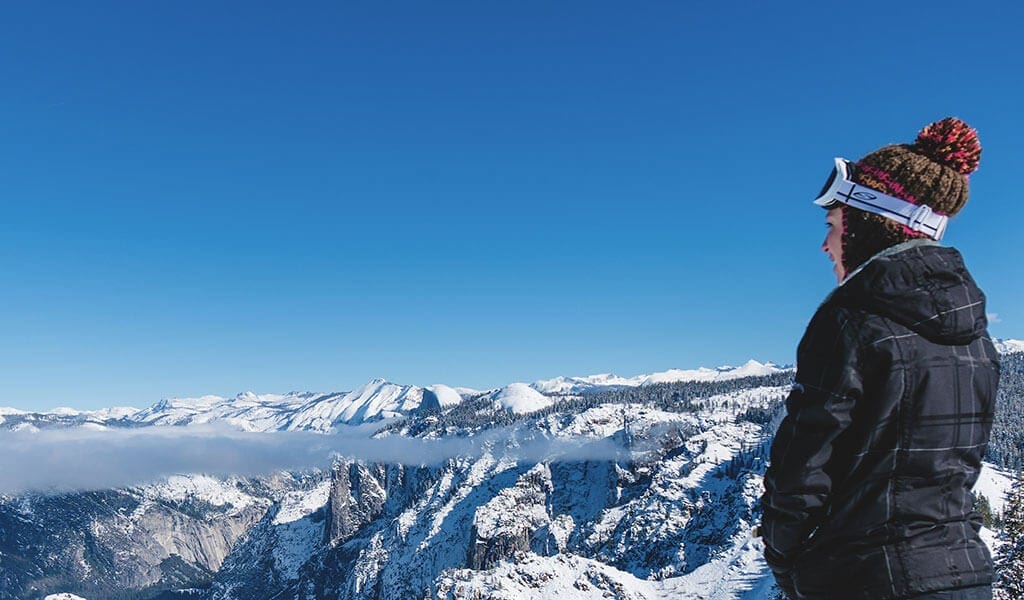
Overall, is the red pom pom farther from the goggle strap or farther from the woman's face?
the woman's face

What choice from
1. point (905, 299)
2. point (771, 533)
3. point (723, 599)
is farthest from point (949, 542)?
point (723, 599)

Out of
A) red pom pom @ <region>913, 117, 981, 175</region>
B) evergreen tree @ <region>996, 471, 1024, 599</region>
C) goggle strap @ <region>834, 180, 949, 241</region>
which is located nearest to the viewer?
goggle strap @ <region>834, 180, 949, 241</region>

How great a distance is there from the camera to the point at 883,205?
11.5 ft

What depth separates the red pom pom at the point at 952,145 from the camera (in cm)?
358

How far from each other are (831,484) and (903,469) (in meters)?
0.35

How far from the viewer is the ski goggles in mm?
3445

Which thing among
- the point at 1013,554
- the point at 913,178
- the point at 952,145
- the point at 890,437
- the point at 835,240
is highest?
the point at 952,145

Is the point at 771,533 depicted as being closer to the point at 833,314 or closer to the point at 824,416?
the point at 824,416

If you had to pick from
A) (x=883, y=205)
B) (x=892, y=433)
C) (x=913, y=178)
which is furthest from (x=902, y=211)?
(x=892, y=433)

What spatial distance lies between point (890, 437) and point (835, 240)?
1.32 m

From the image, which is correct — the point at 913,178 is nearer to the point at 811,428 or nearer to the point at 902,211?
the point at 902,211

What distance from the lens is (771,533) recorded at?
3.37 m

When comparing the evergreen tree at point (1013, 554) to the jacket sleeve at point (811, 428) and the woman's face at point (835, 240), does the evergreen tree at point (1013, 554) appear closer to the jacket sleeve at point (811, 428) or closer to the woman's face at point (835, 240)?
the woman's face at point (835, 240)

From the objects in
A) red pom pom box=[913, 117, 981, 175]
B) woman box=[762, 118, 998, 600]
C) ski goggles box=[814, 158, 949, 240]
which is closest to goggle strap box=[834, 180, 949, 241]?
ski goggles box=[814, 158, 949, 240]
